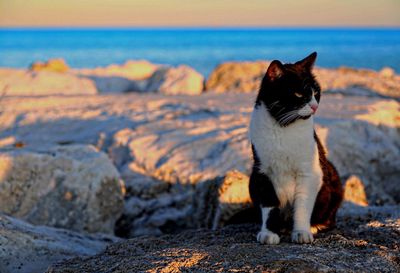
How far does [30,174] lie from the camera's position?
618 centimetres

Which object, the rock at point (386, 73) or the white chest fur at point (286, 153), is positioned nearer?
the white chest fur at point (286, 153)

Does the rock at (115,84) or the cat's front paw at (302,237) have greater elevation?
the cat's front paw at (302,237)

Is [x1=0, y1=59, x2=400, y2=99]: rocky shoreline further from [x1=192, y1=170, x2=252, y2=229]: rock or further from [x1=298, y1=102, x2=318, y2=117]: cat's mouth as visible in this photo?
[x1=298, y1=102, x2=318, y2=117]: cat's mouth

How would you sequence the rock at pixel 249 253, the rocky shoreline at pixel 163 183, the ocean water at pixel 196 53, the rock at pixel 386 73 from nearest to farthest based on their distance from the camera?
1. the rock at pixel 249 253
2. the rocky shoreline at pixel 163 183
3. the rock at pixel 386 73
4. the ocean water at pixel 196 53

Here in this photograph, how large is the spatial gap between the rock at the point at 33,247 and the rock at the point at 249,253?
20.7 inches

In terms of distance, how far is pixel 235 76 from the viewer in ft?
56.9

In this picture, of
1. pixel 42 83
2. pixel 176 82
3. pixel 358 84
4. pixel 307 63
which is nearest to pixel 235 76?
pixel 176 82

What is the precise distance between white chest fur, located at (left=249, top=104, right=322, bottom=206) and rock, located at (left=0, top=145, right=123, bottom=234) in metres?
2.64

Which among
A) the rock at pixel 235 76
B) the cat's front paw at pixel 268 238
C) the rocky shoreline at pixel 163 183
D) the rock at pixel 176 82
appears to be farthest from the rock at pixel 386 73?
the cat's front paw at pixel 268 238

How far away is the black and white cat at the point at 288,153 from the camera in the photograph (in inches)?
159

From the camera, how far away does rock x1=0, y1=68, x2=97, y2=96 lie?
47.1ft

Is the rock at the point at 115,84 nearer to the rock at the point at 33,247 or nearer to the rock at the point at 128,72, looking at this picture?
the rock at the point at 128,72

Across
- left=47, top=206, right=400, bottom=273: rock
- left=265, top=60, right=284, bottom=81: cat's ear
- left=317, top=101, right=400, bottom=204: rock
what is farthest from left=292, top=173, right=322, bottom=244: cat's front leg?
left=317, top=101, right=400, bottom=204: rock

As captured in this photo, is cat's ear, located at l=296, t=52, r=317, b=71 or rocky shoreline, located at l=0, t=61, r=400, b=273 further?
cat's ear, located at l=296, t=52, r=317, b=71
